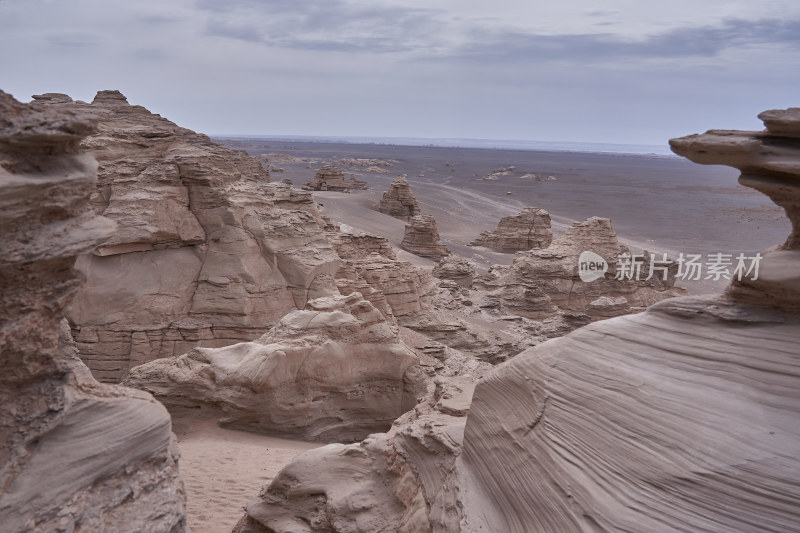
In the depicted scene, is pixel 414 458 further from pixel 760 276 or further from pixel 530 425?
pixel 760 276

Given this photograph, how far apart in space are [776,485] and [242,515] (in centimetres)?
527

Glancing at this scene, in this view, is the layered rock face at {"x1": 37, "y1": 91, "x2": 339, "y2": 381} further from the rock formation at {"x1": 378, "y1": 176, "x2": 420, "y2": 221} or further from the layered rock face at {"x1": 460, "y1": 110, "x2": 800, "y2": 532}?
the rock formation at {"x1": 378, "y1": 176, "x2": 420, "y2": 221}

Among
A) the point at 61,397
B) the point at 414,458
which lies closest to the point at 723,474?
the point at 414,458

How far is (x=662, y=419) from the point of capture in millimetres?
3609

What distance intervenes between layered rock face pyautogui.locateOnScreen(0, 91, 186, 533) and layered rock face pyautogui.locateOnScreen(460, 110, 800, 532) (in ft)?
7.21

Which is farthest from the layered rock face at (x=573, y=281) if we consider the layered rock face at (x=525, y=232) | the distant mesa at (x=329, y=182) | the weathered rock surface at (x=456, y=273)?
the distant mesa at (x=329, y=182)

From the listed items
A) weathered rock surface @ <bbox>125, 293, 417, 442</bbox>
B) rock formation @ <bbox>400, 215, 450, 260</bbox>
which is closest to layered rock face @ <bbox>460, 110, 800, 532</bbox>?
weathered rock surface @ <bbox>125, 293, 417, 442</bbox>

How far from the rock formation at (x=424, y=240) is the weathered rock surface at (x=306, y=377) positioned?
20322mm

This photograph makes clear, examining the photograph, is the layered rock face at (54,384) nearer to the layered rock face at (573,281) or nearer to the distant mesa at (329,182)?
the layered rock face at (573,281)

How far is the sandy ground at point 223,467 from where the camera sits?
6.79 m

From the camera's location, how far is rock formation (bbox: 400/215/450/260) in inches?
1144

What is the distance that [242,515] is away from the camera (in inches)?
266

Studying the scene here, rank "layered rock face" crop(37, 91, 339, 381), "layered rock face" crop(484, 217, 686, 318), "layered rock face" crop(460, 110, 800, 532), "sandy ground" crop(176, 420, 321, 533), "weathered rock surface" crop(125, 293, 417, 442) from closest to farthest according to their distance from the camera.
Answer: "layered rock face" crop(460, 110, 800, 532) < "sandy ground" crop(176, 420, 321, 533) < "weathered rock surface" crop(125, 293, 417, 442) < "layered rock face" crop(37, 91, 339, 381) < "layered rock face" crop(484, 217, 686, 318)

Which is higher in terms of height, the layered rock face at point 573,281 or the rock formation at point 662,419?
the rock formation at point 662,419
